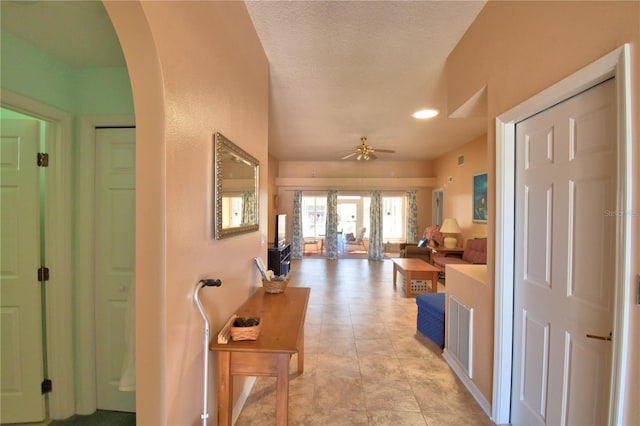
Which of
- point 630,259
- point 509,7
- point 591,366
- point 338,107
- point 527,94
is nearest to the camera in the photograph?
point 630,259

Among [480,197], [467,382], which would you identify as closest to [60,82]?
[467,382]

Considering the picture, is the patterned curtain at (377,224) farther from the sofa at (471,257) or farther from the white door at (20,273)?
the white door at (20,273)

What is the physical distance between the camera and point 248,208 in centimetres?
214

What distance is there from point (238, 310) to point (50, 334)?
1292 mm

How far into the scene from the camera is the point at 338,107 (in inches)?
154

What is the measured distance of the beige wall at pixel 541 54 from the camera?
3.26 feet

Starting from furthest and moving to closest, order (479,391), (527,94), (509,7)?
(479,391) < (509,7) < (527,94)

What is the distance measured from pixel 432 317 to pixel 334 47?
2960 mm

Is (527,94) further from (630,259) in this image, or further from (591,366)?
(591,366)

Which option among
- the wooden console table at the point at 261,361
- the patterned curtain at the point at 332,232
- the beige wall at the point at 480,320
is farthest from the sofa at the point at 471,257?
the wooden console table at the point at 261,361

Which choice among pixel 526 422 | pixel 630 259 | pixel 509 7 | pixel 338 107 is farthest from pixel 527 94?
pixel 338 107

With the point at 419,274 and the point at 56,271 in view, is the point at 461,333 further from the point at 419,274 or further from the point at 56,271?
the point at 56,271

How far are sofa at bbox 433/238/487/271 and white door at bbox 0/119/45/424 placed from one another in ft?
17.6

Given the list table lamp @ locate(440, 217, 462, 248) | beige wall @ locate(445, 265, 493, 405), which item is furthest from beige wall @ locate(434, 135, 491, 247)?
beige wall @ locate(445, 265, 493, 405)
